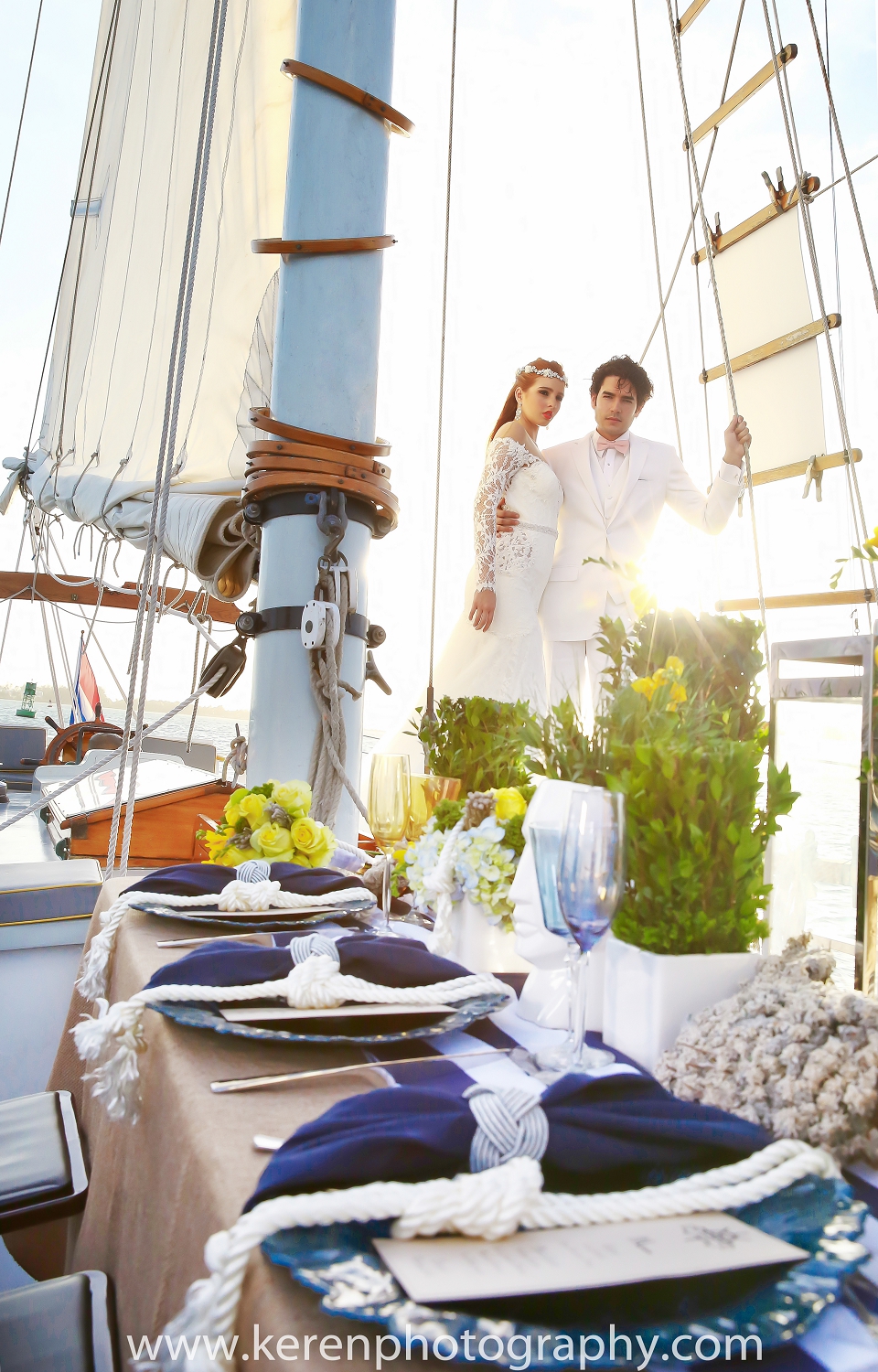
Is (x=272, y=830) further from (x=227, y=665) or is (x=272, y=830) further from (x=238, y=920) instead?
(x=227, y=665)

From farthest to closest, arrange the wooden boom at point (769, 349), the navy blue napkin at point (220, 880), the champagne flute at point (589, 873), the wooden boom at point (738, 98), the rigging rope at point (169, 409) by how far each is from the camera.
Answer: the wooden boom at point (769, 349)
the wooden boom at point (738, 98)
the rigging rope at point (169, 409)
the navy blue napkin at point (220, 880)
the champagne flute at point (589, 873)

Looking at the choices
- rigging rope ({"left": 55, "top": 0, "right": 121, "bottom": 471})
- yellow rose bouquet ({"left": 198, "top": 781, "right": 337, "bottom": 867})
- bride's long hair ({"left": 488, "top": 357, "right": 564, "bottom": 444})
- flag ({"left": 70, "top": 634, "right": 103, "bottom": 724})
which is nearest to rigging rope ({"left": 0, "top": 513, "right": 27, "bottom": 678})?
flag ({"left": 70, "top": 634, "right": 103, "bottom": 724})

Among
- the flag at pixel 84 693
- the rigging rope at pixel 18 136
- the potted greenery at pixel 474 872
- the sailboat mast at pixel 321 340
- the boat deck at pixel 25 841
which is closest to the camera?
the potted greenery at pixel 474 872

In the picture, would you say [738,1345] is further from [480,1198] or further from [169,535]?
[169,535]

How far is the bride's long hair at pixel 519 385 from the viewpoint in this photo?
2.71m

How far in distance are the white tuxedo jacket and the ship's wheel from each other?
205 centimetres

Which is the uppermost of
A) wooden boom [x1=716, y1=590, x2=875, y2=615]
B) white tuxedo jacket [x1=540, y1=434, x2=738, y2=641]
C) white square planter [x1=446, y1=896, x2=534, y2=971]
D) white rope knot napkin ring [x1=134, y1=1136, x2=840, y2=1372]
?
wooden boom [x1=716, y1=590, x2=875, y2=615]

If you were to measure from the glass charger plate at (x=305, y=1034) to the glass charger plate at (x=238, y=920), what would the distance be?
27cm

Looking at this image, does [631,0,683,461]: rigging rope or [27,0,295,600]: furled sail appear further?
[27,0,295,600]: furled sail

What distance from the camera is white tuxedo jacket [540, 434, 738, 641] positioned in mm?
2639

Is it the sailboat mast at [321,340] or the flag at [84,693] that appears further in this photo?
the flag at [84,693]

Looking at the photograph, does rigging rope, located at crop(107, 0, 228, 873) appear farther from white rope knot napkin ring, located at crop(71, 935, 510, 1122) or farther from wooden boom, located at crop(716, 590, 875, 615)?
wooden boom, located at crop(716, 590, 875, 615)

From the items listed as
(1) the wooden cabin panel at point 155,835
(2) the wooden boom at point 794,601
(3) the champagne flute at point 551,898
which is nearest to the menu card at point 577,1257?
(3) the champagne flute at point 551,898

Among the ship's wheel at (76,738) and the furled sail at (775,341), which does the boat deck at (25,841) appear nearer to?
the ship's wheel at (76,738)
